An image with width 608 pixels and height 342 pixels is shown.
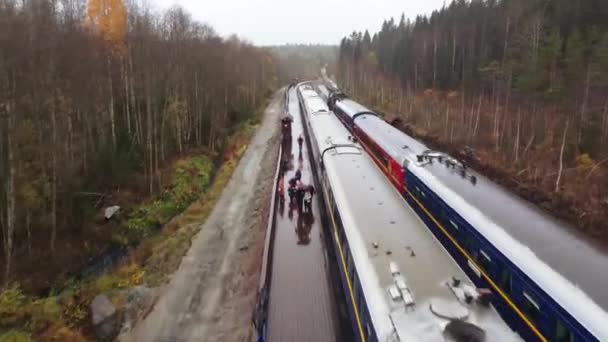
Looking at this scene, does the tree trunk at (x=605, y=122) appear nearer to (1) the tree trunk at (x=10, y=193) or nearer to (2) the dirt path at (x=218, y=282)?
(2) the dirt path at (x=218, y=282)

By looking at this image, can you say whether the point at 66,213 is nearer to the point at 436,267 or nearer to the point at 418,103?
the point at 436,267

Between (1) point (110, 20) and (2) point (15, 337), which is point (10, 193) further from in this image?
(1) point (110, 20)

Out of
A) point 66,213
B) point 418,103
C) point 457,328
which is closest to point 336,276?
point 457,328

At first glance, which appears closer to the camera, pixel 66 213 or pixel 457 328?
pixel 457 328

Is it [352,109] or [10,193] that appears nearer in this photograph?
[10,193]

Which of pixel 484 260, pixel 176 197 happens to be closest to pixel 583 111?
pixel 484 260

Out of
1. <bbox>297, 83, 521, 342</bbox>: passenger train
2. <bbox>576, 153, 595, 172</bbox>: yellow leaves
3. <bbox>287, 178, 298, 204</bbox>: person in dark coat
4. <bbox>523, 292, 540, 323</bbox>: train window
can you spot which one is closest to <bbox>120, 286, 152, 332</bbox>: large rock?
<bbox>297, 83, 521, 342</bbox>: passenger train
